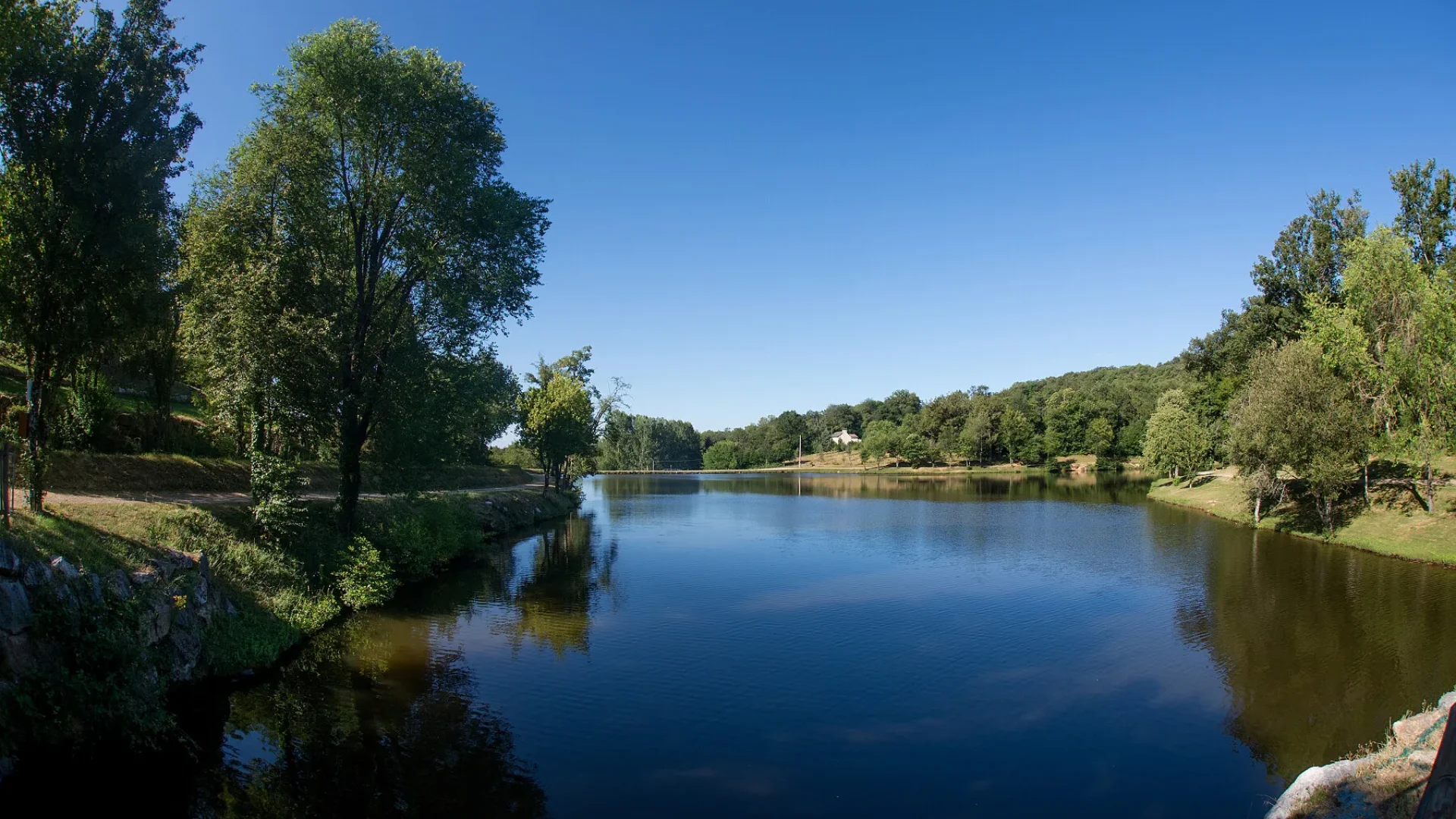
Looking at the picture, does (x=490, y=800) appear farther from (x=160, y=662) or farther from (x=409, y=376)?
(x=409, y=376)

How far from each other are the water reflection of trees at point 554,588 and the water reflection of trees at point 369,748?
3.22 metres

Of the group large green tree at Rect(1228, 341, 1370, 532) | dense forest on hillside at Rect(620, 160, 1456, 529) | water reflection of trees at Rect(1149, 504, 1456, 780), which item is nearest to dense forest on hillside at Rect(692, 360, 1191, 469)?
dense forest on hillside at Rect(620, 160, 1456, 529)

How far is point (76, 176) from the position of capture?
1576cm

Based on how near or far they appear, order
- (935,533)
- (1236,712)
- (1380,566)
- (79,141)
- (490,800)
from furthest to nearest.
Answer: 1. (935,533)
2. (1380,566)
3. (79,141)
4. (1236,712)
5. (490,800)

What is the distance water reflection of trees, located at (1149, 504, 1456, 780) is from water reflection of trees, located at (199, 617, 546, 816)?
1302cm

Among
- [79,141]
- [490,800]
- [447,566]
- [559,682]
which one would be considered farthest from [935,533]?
[79,141]

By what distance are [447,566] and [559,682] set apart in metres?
15.8

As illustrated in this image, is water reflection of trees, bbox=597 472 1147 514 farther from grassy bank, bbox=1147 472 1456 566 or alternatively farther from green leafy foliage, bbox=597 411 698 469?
grassy bank, bbox=1147 472 1456 566

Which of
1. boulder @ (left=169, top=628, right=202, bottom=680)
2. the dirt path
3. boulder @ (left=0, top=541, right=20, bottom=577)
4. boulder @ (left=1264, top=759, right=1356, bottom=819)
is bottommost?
boulder @ (left=1264, top=759, right=1356, bottom=819)

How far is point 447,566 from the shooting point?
29859 mm

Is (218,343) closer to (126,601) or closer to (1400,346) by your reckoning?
(126,601)

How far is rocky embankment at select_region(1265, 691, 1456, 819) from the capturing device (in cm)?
821

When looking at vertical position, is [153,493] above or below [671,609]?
above

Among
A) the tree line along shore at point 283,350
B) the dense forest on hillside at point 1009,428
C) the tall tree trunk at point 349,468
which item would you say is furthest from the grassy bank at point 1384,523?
Answer: the dense forest on hillside at point 1009,428
